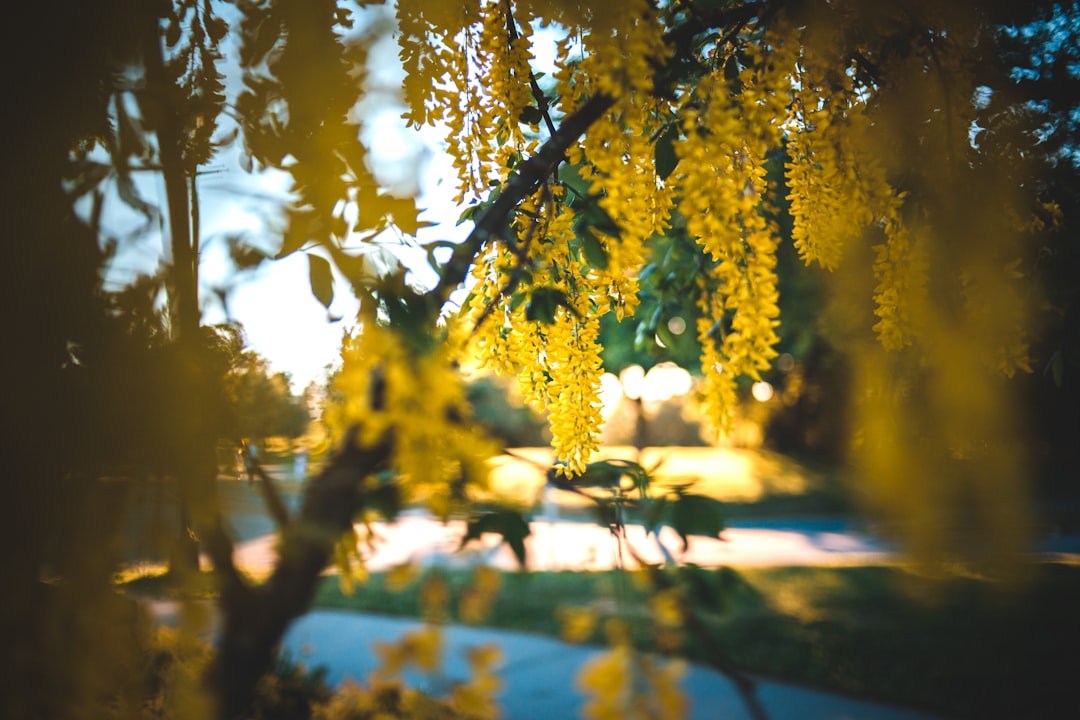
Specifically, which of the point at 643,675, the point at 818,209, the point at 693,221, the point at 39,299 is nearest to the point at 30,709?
the point at 39,299

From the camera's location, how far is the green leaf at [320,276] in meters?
1.14

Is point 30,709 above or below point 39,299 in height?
below

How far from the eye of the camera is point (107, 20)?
1.15 metres

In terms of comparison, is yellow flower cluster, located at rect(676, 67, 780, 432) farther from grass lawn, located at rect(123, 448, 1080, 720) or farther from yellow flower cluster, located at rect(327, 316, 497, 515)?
grass lawn, located at rect(123, 448, 1080, 720)

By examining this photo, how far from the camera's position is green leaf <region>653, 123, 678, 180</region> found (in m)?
1.52

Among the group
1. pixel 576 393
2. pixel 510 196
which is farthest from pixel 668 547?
pixel 510 196

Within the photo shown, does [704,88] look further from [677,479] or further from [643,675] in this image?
[643,675]

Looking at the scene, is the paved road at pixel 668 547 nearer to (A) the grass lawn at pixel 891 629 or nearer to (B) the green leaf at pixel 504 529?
(B) the green leaf at pixel 504 529

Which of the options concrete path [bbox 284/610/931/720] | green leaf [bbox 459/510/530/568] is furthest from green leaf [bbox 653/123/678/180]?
concrete path [bbox 284/610/931/720]

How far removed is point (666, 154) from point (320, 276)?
36.0 inches

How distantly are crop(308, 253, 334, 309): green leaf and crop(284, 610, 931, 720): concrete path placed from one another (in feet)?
8.83

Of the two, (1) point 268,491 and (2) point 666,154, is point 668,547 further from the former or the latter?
(1) point 268,491

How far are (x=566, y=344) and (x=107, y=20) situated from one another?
1261mm

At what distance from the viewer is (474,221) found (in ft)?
5.40
